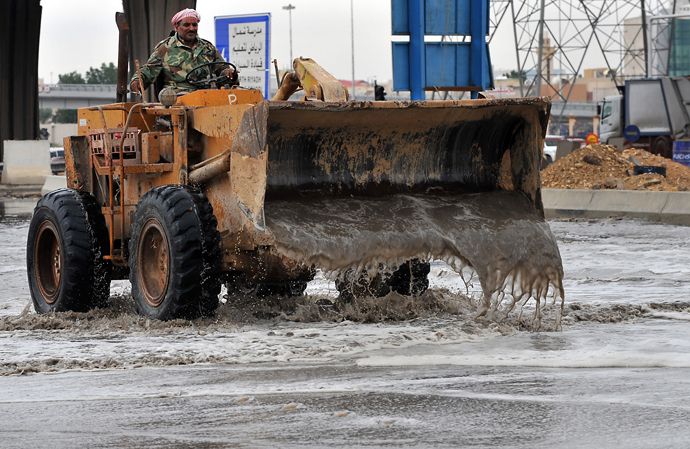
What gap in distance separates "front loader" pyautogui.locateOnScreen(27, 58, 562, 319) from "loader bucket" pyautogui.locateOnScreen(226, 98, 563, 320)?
0.01m

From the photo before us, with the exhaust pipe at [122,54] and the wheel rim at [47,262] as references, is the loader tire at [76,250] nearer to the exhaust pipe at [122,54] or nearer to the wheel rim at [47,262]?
the wheel rim at [47,262]

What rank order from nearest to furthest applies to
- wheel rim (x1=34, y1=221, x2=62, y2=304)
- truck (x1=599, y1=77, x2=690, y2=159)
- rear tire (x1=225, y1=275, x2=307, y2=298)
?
wheel rim (x1=34, y1=221, x2=62, y2=304) < rear tire (x1=225, y1=275, x2=307, y2=298) < truck (x1=599, y1=77, x2=690, y2=159)

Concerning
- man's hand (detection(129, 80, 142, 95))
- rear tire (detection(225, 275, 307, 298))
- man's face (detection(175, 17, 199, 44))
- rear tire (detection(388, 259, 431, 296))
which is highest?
man's face (detection(175, 17, 199, 44))

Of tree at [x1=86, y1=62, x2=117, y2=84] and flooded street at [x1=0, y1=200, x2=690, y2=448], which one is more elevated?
tree at [x1=86, y1=62, x2=117, y2=84]

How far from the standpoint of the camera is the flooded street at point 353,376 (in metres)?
4.19

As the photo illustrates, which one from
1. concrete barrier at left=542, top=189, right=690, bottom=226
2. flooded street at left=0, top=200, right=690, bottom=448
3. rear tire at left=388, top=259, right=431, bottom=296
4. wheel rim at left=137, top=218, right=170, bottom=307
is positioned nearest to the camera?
flooded street at left=0, top=200, right=690, bottom=448

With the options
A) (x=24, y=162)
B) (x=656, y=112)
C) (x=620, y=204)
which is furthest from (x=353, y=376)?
(x=24, y=162)

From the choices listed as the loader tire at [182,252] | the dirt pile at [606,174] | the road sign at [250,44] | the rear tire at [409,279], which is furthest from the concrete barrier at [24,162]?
the loader tire at [182,252]

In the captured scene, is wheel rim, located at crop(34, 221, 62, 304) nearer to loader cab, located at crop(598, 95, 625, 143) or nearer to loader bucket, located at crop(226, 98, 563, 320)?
loader bucket, located at crop(226, 98, 563, 320)

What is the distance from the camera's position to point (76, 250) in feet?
25.1

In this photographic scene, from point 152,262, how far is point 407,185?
191 centimetres

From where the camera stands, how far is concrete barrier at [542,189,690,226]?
55.1 feet

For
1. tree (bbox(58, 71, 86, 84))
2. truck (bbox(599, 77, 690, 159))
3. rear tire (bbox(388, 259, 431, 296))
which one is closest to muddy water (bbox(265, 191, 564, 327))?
rear tire (bbox(388, 259, 431, 296))

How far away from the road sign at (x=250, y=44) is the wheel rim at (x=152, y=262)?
7222 mm
